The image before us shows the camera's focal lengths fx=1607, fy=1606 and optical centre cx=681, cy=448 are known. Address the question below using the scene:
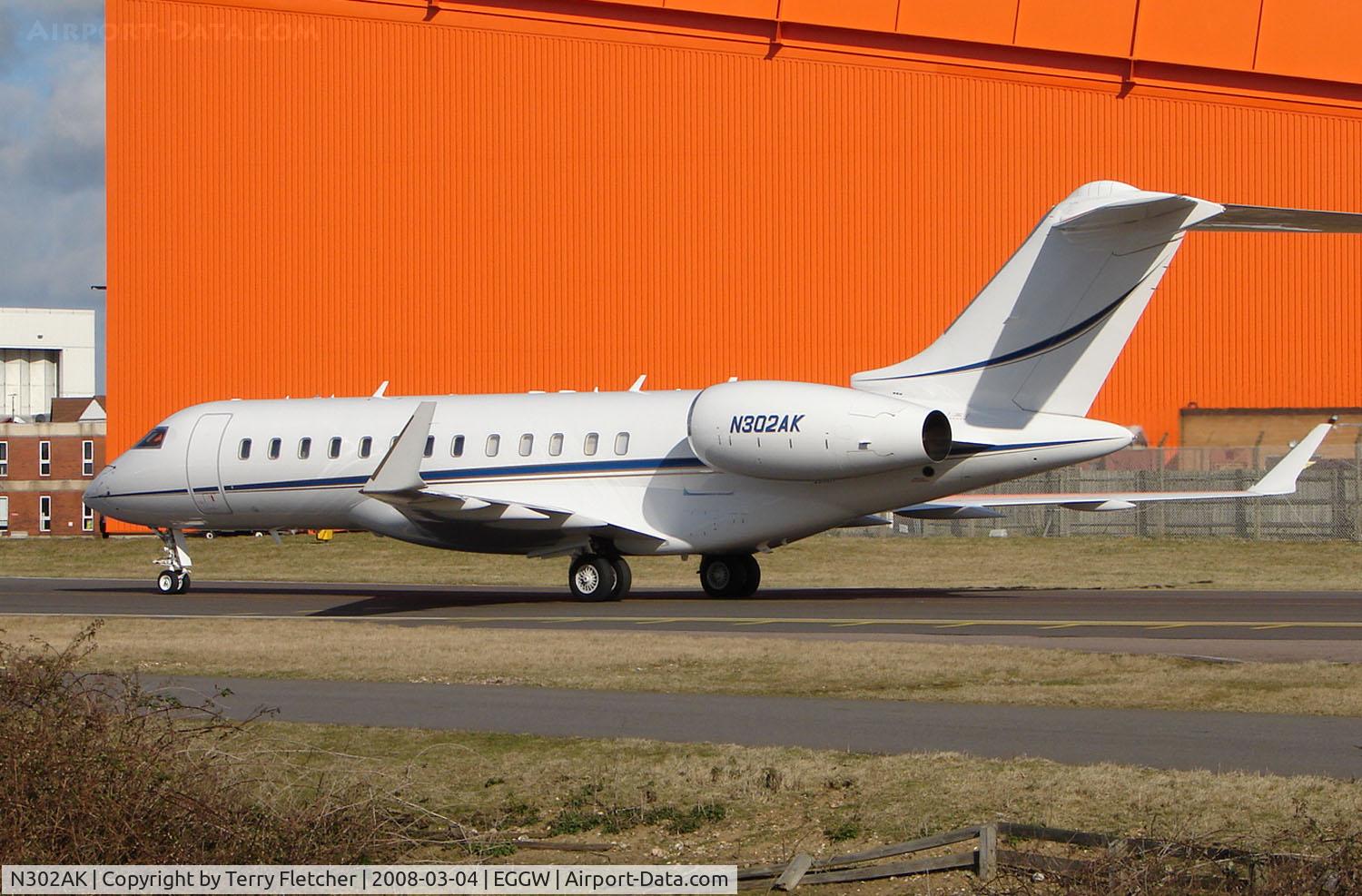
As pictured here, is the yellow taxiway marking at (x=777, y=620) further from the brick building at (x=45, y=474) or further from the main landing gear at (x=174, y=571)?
the brick building at (x=45, y=474)

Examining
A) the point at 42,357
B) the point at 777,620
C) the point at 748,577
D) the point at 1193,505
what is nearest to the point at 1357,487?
the point at 1193,505

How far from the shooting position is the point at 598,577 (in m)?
24.7

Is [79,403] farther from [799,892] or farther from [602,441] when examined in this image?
[799,892]

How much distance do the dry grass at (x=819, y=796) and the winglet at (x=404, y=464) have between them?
11.9 metres

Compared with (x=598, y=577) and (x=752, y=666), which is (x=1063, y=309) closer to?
(x=598, y=577)

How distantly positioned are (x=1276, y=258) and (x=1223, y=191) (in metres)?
2.55

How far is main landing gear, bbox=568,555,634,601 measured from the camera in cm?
2469

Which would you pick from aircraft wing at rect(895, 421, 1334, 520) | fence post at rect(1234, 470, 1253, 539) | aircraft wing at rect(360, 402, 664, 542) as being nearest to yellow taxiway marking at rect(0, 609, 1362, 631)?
aircraft wing at rect(360, 402, 664, 542)

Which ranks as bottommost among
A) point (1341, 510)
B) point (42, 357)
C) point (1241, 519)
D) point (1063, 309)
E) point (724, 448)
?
point (1241, 519)

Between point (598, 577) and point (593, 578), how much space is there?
10cm

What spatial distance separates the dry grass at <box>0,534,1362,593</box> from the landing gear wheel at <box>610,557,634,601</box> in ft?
18.5

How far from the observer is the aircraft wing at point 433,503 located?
22531 mm

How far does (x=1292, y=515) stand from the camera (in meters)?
39.0

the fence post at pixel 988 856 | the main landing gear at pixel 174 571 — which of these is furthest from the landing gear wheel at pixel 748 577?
the fence post at pixel 988 856
